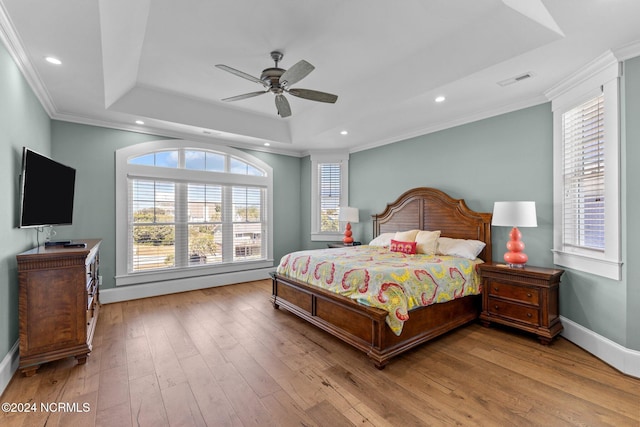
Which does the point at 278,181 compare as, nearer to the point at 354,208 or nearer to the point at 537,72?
the point at 354,208

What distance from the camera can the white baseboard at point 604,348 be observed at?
94.3 inches

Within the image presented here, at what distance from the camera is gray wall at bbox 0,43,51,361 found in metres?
2.28

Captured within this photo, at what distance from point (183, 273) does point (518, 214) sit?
4.95m

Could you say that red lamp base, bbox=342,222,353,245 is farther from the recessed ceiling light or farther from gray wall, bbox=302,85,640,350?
the recessed ceiling light

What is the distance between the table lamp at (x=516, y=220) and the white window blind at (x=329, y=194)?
3292 millimetres

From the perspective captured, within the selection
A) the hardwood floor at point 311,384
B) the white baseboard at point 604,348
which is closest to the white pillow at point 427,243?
the hardwood floor at point 311,384

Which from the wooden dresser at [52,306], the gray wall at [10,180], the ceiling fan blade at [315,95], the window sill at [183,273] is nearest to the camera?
the gray wall at [10,180]

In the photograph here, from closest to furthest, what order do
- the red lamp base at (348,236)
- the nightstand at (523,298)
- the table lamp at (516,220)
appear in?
the nightstand at (523,298) → the table lamp at (516,220) → the red lamp base at (348,236)

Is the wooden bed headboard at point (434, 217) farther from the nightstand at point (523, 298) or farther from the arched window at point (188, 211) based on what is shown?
the arched window at point (188, 211)

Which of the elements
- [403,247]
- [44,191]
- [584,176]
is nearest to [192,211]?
[44,191]

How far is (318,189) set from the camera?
632 cm

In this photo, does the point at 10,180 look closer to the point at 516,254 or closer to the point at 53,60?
the point at 53,60

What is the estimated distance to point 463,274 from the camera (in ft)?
11.1

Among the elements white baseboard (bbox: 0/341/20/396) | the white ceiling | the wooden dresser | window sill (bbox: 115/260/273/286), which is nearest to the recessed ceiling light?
the white ceiling
